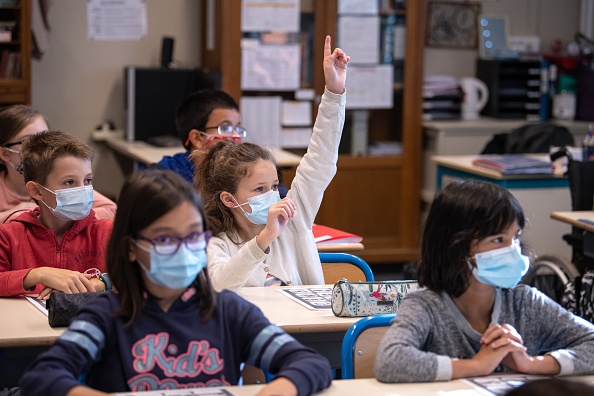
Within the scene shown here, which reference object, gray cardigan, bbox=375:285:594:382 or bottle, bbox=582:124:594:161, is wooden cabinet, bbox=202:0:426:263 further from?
gray cardigan, bbox=375:285:594:382

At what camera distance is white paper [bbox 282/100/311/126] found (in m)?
6.06

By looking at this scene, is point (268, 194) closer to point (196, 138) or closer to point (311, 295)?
point (311, 295)

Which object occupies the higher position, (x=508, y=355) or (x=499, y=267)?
(x=499, y=267)

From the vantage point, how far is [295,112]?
6.07m

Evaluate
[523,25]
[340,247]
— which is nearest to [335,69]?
[340,247]

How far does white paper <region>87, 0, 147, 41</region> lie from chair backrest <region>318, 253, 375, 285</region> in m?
3.49

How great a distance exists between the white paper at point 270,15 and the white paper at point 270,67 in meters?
0.10

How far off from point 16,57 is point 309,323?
3675 millimetres

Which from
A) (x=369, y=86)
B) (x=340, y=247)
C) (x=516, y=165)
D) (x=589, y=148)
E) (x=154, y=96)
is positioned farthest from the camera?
(x=369, y=86)

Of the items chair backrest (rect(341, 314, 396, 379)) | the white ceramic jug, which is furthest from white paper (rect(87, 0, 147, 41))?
chair backrest (rect(341, 314, 396, 379))

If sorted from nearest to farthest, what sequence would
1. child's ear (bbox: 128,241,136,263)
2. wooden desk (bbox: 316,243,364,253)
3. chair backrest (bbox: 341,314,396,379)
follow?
1. child's ear (bbox: 128,241,136,263)
2. chair backrest (bbox: 341,314,396,379)
3. wooden desk (bbox: 316,243,364,253)

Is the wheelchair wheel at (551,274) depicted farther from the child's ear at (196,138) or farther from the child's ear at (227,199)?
the child's ear at (227,199)

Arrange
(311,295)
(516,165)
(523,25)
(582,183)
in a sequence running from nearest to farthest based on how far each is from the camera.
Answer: (311,295) < (582,183) < (516,165) < (523,25)

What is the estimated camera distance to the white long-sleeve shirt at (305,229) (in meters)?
2.80
